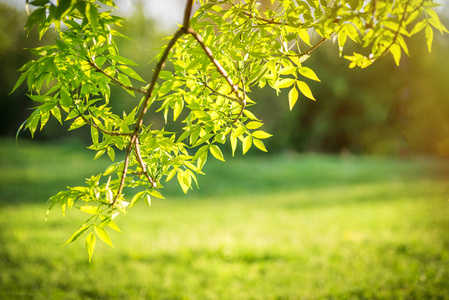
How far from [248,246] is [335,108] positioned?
1510 centimetres

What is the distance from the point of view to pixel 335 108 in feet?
61.7

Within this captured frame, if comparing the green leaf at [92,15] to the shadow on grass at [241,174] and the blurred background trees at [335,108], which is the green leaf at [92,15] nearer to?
the shadow on grass at [241,174]

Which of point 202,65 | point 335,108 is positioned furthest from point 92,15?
point 335,108

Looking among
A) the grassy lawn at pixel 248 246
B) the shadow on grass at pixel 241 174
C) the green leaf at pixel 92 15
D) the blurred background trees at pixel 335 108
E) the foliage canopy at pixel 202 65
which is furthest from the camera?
the blurred background trees at pixel 335 108

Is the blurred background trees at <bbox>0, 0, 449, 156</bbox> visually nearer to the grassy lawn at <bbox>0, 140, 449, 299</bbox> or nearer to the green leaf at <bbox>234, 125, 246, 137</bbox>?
the grassy lawn at <bbox>0, 140, 449, 299</bbox>

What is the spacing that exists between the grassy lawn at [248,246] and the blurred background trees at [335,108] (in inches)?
149

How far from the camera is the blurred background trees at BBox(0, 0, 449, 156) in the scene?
13.5 metres

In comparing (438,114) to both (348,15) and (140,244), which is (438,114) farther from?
(348,15)

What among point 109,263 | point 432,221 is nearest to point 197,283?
point 109,263

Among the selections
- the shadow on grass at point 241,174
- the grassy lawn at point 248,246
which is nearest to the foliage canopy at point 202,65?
the grassy lawn at point 248,246

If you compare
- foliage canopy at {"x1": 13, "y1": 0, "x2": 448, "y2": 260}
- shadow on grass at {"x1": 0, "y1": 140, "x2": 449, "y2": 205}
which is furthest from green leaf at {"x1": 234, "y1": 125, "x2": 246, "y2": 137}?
shadow on grass at {"x1": 0, "y1": 140, "x2": 449, "y2": 205}

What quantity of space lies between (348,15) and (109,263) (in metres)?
4.37

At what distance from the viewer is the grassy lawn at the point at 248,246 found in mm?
3809

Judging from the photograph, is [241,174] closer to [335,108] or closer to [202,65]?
[335,108]
